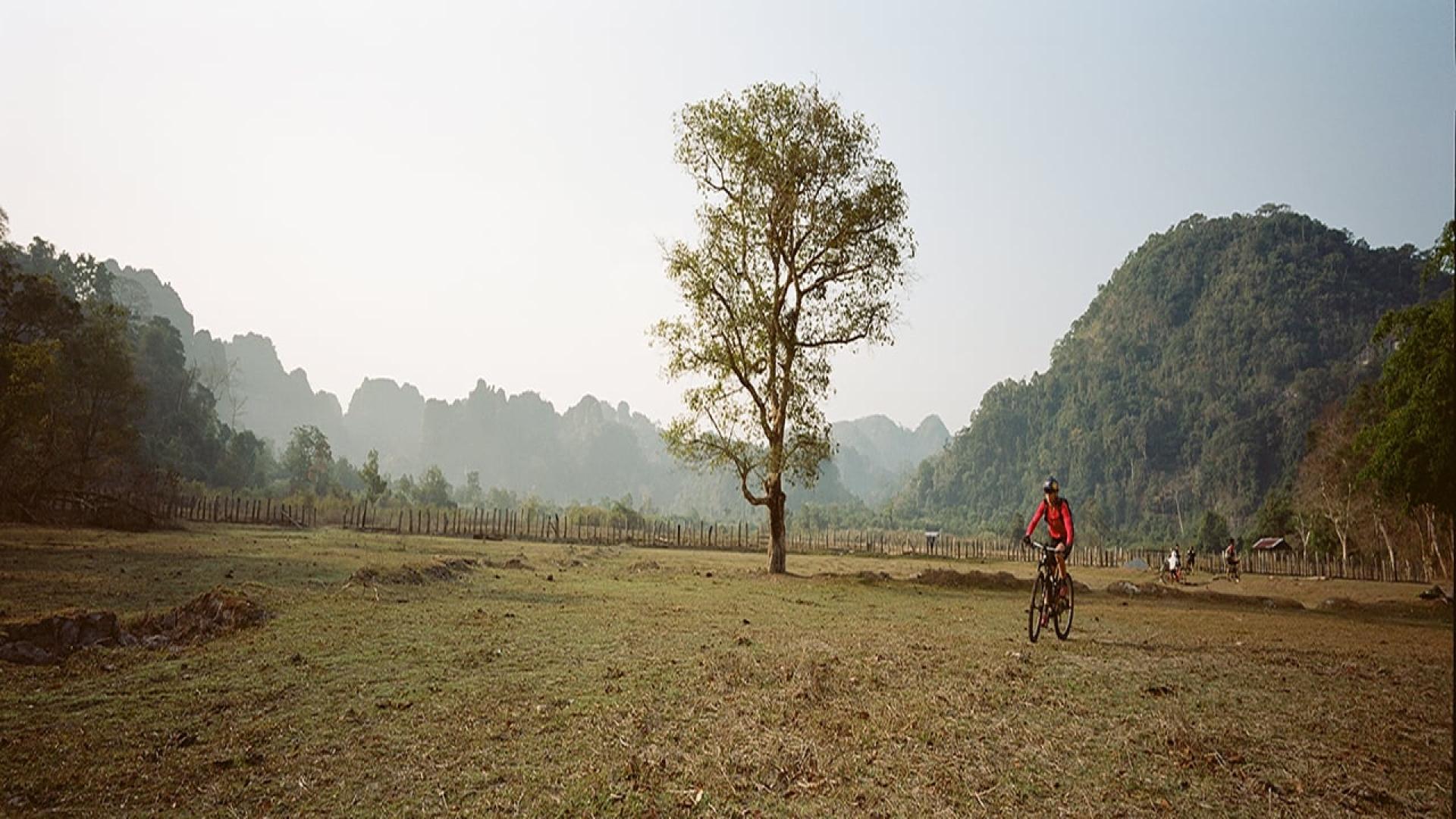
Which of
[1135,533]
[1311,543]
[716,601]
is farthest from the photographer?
[1135,533]

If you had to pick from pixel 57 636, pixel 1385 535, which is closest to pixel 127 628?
pixel 57 636

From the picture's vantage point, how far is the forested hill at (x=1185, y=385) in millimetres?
111875

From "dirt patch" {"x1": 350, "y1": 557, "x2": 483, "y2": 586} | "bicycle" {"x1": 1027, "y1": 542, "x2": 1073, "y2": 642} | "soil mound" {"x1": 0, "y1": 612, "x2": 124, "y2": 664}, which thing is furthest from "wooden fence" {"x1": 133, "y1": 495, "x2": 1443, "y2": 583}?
"soil mound" {"x1": 0, "y1": 612, "x2": 124, "y2": 664}

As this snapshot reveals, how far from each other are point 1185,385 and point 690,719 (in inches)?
6524

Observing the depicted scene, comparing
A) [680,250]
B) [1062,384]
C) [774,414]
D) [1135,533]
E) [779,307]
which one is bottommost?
[1135,533]

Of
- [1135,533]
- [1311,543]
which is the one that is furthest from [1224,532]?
[1135,533]

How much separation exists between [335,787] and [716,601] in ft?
38.8

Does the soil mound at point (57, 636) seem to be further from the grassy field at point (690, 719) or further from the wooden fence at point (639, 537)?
the wooden fence at point (639, 537)

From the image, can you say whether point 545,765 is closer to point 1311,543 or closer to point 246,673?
point 246,673

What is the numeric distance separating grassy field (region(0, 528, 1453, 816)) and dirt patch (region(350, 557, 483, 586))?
2.11 m

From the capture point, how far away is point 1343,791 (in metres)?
4.79

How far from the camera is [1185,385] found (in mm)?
145250

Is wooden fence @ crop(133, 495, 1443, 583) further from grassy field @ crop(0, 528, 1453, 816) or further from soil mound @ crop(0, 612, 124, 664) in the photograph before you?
soil mound @ crop(0, 612, 124, 664)

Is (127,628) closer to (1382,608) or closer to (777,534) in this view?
(777,534)
